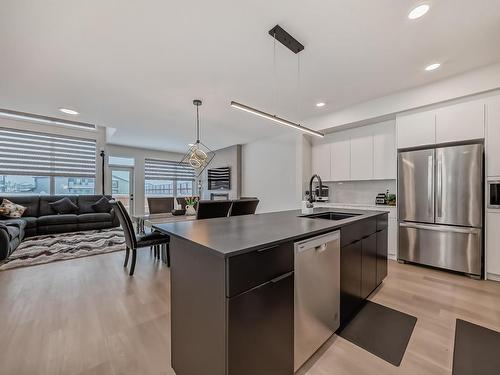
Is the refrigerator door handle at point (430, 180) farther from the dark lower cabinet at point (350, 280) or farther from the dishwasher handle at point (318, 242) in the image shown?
the dishwasher handle at point (318, 242)

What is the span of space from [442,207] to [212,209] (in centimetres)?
328

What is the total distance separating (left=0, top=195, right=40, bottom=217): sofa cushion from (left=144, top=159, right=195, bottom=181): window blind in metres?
3.22

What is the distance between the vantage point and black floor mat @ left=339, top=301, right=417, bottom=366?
161 centimetres

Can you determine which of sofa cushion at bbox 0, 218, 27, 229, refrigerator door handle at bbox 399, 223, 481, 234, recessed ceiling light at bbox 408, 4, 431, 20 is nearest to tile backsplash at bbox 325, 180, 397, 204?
refrigerator door handle at bbox 399, 223, 481, 234

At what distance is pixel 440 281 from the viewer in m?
2.80

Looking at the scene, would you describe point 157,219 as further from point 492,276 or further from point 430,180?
point 492,276

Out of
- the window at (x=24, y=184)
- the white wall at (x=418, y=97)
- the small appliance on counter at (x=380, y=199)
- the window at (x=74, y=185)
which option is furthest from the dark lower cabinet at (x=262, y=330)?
the window at (x=24, y=184)

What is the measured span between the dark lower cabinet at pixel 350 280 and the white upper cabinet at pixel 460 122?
2422 millimetres

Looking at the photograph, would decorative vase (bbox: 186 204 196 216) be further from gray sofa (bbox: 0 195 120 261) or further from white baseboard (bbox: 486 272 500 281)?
white baseboard (bbox: 486 272 500 281)

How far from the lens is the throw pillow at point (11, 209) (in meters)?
4.65

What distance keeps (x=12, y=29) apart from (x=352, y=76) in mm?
3825

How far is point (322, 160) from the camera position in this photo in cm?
489

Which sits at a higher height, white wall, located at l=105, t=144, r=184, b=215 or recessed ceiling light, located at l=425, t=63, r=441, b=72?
recessed ceiling light, located at l=425, t=63, r=441, b=72

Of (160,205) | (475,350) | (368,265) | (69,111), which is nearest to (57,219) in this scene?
(69,111)
